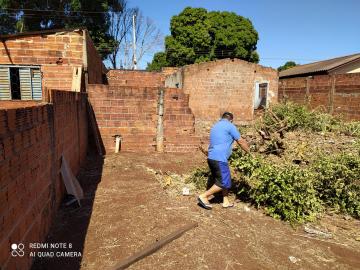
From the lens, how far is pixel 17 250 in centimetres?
275

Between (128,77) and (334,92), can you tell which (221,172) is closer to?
(334,92)

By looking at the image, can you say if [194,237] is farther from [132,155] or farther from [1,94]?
[1,94]

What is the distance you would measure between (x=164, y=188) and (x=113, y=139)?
3592 mm

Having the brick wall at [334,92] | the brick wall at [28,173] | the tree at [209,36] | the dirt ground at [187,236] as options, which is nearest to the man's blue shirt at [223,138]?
the dirt ground at [187,236]

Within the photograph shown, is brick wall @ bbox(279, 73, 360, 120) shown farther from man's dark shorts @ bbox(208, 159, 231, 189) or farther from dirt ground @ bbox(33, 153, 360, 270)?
dirt ground @ bbox(33, 153, 360, 270)

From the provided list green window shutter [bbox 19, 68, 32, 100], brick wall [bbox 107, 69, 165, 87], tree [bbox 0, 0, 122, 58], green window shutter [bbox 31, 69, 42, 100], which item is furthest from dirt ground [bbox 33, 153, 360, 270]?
tree [bbox 0, 0, 122, 58]

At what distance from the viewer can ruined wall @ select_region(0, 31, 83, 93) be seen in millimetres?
9258

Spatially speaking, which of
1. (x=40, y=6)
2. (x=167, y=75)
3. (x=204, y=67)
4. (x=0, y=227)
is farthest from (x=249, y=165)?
(x=40, y=6)

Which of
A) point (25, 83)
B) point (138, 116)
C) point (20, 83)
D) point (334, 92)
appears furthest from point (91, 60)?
point (334, 92)

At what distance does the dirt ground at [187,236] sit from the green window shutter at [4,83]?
555cm

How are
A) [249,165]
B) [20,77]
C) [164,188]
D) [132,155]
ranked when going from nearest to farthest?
[249,165] < [164,188] < [132,155] < [20,77]

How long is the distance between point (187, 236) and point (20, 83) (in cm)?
799

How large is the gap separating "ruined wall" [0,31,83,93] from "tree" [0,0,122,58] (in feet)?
49.2

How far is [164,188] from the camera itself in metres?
6.05
